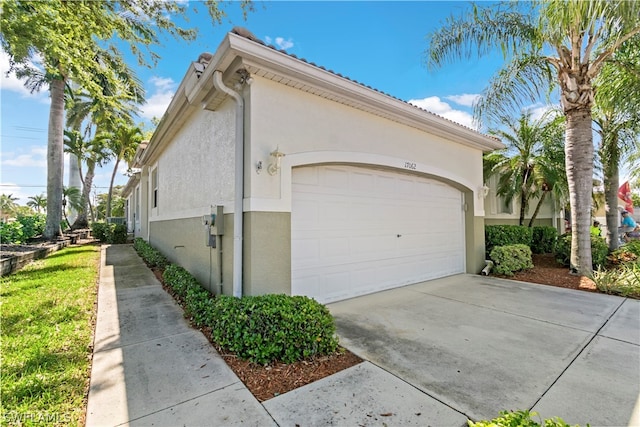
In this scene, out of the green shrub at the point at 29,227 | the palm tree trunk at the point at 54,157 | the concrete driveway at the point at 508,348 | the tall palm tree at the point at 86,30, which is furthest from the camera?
the palm tree trunk at the point at 54,157

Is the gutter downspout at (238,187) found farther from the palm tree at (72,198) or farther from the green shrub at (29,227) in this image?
the palm tree at (72,198)

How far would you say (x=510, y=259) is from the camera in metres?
8.23

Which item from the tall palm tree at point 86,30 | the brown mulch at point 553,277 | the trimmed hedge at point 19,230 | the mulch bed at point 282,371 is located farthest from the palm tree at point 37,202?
the brown mulch at point 553,277

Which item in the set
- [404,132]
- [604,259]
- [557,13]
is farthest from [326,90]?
[604,259]

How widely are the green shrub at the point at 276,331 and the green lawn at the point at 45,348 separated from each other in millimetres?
1457

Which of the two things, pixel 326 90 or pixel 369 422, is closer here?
pixel 369 422

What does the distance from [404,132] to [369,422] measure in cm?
567

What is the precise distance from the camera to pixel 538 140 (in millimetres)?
10797

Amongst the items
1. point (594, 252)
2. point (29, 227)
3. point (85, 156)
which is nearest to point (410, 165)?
point (594, 252)

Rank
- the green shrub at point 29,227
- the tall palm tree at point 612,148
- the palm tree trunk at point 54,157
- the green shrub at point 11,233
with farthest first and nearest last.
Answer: the palm tree trunk at point 54,157, the green shrub at point 29,227, the green shrub at point 11,233, the tall palm tree at point 612,148

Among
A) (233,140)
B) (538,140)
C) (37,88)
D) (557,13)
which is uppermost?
(37,88)

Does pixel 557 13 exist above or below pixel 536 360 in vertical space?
above

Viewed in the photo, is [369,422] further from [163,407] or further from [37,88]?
[37,88]

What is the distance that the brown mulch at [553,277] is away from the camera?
6910 millimetres
